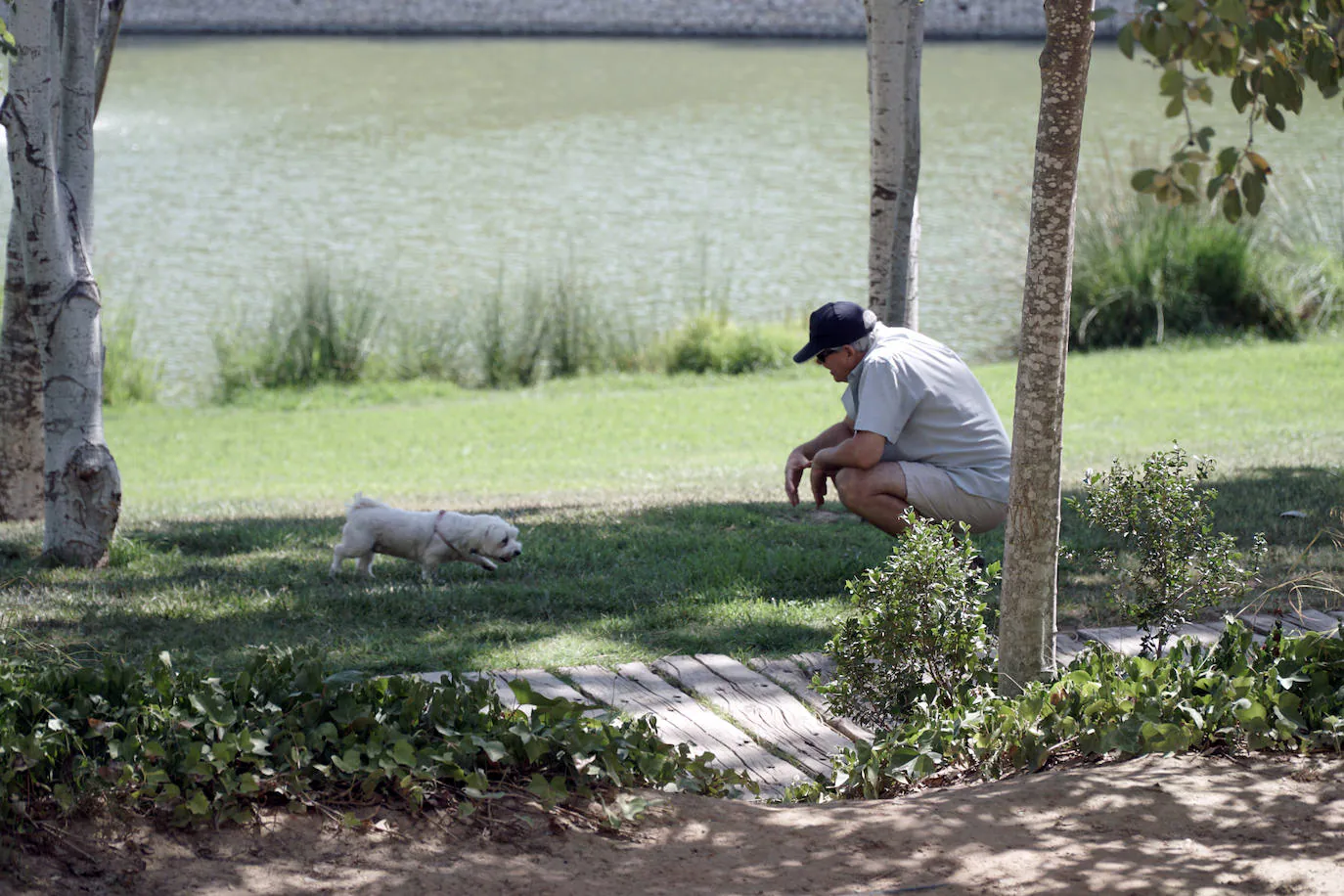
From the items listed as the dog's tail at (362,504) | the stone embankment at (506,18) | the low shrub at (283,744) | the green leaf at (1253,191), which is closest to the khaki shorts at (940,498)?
the low shrub at (283,744)

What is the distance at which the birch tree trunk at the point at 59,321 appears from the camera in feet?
20.4

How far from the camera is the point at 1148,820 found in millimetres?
3541

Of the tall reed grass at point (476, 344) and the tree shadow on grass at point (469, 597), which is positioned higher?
the tall reed grass at point (476, 344)

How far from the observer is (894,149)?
7.26 meters

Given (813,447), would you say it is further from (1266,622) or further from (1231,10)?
(1231,10)

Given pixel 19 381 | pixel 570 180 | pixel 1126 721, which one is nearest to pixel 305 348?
pixel 19 381

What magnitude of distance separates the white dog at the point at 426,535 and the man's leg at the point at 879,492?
1.48 m

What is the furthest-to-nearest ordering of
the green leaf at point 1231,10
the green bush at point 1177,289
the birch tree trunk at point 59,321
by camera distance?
the green bush at point 1177,289 < the birch tree trunk at point 59,321 < the green leaf at point 1231,10

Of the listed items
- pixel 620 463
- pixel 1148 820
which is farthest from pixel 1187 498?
pixel 620 463

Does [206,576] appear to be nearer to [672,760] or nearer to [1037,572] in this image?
[672,760]

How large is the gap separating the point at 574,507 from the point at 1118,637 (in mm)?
3681

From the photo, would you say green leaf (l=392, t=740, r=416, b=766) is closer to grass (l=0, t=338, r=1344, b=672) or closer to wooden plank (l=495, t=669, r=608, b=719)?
grass (l=0, t=338, r=1344, b=672)

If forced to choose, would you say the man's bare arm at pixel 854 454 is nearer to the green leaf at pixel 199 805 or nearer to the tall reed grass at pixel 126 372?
the green leaf at pixel 199 805

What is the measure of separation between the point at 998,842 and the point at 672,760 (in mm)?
962
